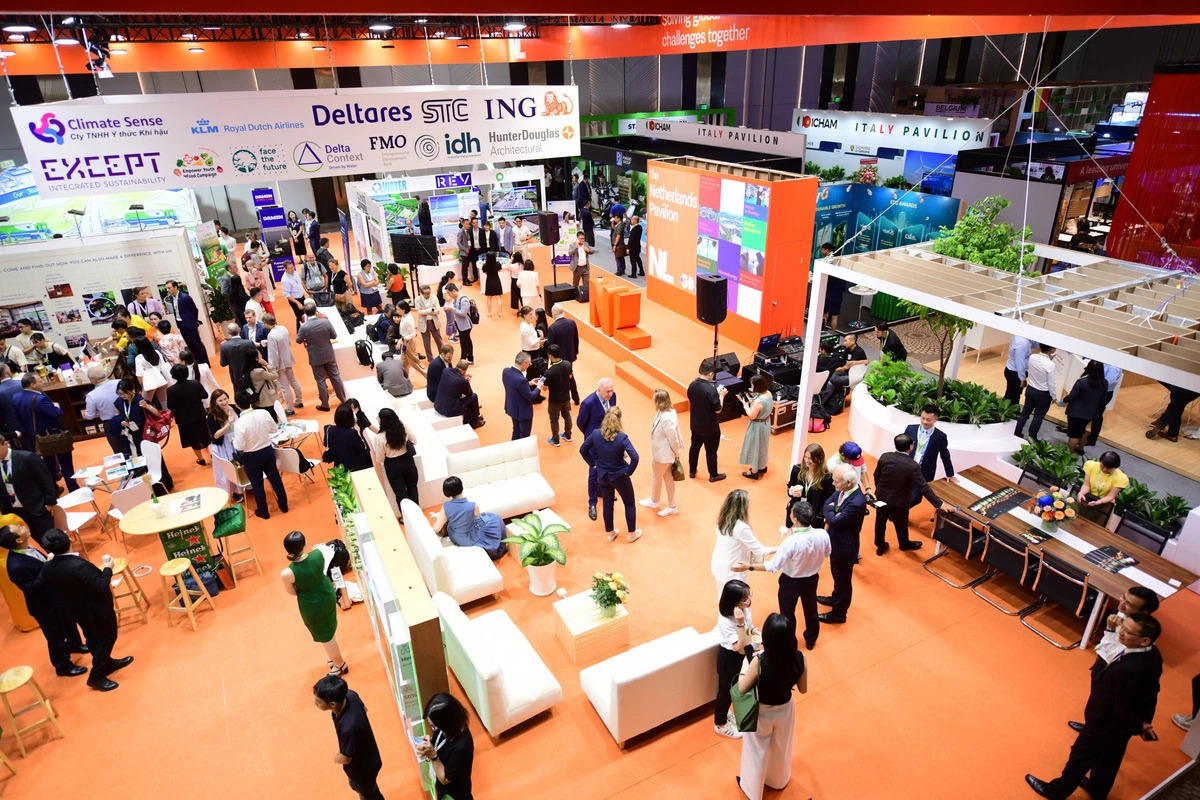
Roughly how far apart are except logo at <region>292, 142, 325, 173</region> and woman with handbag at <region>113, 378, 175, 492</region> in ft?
10.00

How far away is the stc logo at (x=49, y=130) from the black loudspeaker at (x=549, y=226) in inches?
289

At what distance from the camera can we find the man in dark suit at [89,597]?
4676mm

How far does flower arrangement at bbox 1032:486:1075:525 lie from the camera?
17.9 ft

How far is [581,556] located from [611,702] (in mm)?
2026

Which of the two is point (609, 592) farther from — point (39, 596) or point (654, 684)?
point (39, 596)

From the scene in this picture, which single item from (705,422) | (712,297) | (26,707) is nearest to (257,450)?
(26,707)

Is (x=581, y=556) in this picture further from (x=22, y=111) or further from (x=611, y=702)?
(x=22, y=111)

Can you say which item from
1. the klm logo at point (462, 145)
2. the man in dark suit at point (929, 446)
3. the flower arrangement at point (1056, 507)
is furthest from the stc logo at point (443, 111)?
the flower arrangement at point (1056, 507)

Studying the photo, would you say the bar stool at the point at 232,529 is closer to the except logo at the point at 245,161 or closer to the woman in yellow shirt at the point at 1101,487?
the except logo at the point at 245,161

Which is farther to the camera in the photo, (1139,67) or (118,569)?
(1139,67)

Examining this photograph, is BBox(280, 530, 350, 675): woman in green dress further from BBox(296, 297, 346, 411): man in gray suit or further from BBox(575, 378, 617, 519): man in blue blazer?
BBox(296, 297, 346, 411): man in gray suit

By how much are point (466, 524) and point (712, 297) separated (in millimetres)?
4530

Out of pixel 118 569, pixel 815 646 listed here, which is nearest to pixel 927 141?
pixel 815 646

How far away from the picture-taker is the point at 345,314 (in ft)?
33.7
